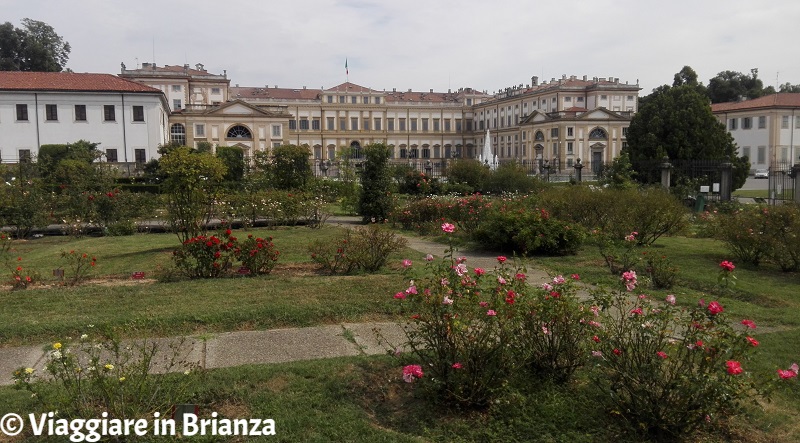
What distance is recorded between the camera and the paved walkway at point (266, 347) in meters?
4.98

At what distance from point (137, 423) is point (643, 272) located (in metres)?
6.73

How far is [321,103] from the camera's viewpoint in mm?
80438

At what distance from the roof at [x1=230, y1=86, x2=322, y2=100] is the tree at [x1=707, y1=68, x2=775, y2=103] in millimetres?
46981

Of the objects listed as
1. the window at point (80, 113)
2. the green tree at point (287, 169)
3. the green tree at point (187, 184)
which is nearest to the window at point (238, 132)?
the window at point (80, 113)

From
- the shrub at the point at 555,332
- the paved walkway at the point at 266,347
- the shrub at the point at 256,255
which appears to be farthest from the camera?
the shrub at the point at 256,255

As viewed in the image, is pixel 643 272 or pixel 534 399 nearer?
pixel 534 399

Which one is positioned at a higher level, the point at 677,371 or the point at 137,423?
the point at 677,371

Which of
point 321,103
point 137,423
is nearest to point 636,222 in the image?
point 137,423

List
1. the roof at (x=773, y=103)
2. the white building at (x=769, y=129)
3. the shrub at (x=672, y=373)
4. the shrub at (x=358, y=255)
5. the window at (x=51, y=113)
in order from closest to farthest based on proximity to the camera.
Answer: the shrub at (x=672, y=373), the shrub at (x=358, y=255), the window at (x=51, y=113), the roof at (x=773, y=103), the white building at (x=769, y=129)

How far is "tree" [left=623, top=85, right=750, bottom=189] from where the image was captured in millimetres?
32938

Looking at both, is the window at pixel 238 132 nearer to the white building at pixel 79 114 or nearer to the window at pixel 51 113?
the white building at pixel 79 114

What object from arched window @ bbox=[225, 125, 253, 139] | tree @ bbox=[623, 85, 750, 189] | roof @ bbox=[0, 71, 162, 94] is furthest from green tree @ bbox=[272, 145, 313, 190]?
arched window @ bbox=[225, 125, 253, 139]

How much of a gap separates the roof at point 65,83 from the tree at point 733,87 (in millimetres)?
57902

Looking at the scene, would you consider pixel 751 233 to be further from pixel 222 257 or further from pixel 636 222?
pixel 222 257
